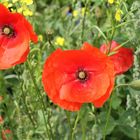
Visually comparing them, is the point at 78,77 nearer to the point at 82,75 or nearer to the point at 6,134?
the point at 82,75

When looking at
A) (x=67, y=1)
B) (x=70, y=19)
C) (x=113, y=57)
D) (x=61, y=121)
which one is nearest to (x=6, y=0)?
(x=113, y=57)

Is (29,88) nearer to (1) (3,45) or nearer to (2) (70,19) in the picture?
(1) (3,45)

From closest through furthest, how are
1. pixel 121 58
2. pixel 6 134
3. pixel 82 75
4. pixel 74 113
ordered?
pixel 82 75
pixel 121 58
pixel 6 134
pixel 74 113

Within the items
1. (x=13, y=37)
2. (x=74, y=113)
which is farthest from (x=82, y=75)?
(x=74, y=113)

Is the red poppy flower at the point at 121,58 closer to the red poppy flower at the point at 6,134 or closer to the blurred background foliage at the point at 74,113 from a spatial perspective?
the blurred background foliage at the point at 74,113

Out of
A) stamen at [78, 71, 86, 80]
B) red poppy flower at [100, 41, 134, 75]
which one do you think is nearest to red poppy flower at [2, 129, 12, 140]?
red poppy flower at [100, 41, 134, 75]

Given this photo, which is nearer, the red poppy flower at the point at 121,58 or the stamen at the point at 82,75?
the stamen at the point at 82,75

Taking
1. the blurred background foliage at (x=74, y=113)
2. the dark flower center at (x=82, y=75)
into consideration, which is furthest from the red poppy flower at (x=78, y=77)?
the blurred background foliage at (x=74, y=113)
